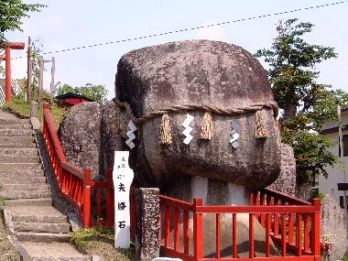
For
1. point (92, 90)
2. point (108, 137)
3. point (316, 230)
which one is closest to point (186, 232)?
point (316, 230)

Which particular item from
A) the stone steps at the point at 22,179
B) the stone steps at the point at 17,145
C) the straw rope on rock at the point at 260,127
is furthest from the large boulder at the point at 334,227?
the stone steps at the point at 17,145

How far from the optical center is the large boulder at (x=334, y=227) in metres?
13.1

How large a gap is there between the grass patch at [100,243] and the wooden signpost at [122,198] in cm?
20

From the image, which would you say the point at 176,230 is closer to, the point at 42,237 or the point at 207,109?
the point at 207,109

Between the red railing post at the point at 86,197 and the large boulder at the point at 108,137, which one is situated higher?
the large boulder at the point at 108,137

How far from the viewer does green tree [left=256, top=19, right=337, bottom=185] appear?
18.8 metres

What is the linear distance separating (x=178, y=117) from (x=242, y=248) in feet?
7.66

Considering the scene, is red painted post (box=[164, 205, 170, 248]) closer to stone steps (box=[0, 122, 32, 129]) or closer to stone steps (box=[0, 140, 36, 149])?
stone steps (box=[0, 140, 36, 149])

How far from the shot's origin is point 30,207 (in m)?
12.0

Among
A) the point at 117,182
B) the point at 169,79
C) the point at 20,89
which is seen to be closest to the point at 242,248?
the point at 117,182

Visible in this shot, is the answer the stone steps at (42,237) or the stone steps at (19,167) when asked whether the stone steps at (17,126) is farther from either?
the stone steps at (42,237)

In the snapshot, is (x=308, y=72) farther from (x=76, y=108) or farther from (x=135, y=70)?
(x=135, y=70)

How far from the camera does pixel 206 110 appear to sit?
9.23 meters

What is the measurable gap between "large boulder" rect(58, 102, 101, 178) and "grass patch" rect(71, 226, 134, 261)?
290 centimetres
